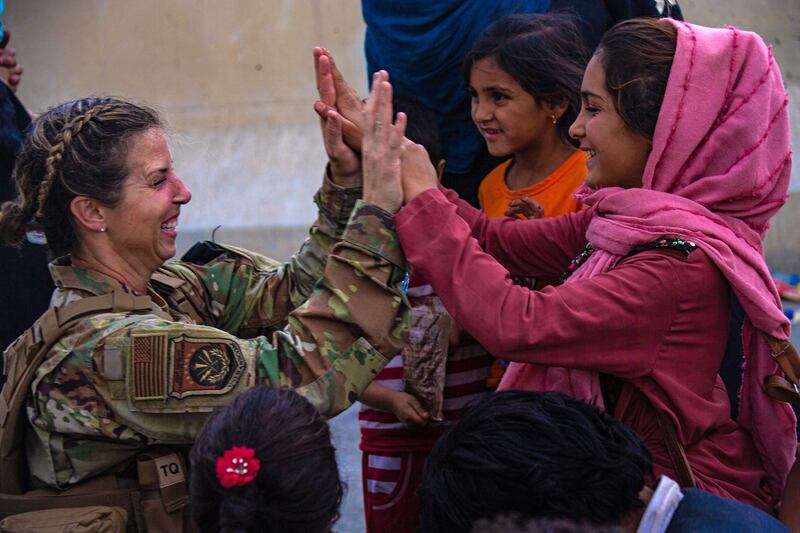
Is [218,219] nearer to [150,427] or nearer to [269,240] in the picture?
[269,240]

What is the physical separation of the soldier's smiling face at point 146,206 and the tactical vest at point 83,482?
16 centimetres

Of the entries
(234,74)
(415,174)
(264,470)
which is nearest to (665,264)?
(415,174)

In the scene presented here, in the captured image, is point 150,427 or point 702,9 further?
point 702,9

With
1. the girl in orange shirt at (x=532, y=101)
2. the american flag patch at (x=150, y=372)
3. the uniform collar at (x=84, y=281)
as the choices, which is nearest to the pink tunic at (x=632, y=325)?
the american flag patch at (x=150, y=372)

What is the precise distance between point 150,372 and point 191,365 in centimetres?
8

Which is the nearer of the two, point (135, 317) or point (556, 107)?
point (135, 317)

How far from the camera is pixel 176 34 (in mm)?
7070

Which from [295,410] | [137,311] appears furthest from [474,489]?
[137,311]

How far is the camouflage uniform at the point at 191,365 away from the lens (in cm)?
194

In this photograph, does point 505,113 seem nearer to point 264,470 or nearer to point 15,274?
point 264,470

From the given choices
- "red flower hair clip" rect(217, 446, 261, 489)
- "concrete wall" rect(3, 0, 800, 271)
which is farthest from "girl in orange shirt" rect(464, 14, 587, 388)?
"concrete wall" rect(3, 0, 800, 271)

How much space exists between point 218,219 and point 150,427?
483cm

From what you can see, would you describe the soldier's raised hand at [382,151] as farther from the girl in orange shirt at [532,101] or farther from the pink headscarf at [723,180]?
the girl in orange shirt at [532,101]

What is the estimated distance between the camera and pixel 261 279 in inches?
99.3
